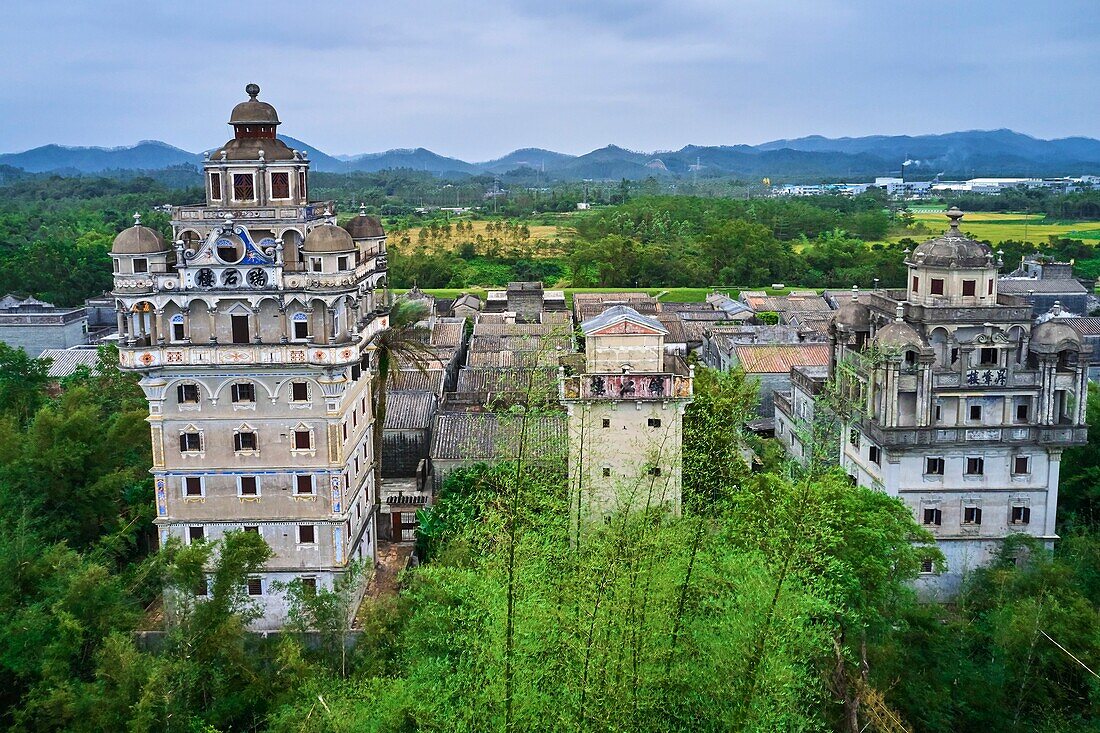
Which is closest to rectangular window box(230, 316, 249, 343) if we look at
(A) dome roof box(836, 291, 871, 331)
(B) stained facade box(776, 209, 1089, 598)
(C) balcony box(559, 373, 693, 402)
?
(C) balcony box(559, 373, 693, 402)

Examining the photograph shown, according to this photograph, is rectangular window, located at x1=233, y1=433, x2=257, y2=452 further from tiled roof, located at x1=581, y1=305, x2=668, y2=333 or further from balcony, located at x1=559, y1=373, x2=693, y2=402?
tiled roof, located at x1=581, y1=305, x2=668, y2=333

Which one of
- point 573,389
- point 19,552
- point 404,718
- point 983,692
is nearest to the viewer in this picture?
point 404,718

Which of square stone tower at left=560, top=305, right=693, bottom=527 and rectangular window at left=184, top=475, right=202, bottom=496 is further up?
square stone tower at left=560, top=305, right=693, bottom=527

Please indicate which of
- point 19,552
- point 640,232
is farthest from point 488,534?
point 640,232

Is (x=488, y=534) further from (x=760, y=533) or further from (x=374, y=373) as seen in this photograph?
(x=374, y=373)

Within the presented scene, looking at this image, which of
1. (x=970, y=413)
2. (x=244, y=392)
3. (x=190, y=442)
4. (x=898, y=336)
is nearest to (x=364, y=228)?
(x=244, y=392)

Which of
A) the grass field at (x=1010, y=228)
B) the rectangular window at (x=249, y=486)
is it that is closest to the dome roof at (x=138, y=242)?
the rectangular window at (x=249, y=486)
